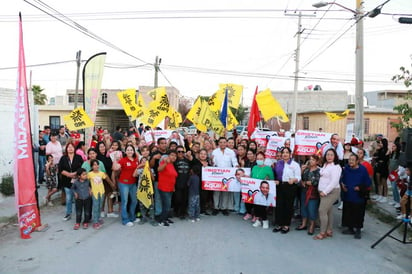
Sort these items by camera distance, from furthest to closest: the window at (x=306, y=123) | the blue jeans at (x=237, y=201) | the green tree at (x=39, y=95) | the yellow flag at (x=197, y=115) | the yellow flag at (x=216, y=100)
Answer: the green tree at (x=39, y=95)
the window at (x=306, y=123)
the yellow flag at (x=216, y=100)
the yellow flag at (x=197, y=115)
the blue jeans at (x=237, y=201)

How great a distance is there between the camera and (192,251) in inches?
219

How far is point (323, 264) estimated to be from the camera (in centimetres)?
522

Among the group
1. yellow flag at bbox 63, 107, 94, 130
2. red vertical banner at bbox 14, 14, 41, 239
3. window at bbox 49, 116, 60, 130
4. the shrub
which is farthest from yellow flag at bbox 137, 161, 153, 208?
window at bbox 49, 116, 60, 130

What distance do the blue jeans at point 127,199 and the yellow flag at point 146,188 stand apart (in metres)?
0.14

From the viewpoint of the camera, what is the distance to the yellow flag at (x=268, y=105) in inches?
409

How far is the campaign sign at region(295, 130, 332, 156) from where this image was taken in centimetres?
861

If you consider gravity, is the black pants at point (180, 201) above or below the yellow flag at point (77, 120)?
below

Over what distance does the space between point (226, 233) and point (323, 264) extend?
1.97 metres

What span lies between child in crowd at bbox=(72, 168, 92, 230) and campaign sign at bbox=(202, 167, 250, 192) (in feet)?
8.35

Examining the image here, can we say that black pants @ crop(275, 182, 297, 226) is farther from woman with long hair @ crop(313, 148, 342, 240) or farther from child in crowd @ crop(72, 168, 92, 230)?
child in crowd @ crop(72, 168, 92, 230)

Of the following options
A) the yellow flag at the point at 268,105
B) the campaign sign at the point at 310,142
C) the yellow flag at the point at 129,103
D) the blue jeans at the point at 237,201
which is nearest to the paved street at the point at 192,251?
the blue jeans at the point at 237,201

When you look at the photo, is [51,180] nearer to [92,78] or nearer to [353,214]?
[92,78]

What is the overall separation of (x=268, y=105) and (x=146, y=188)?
5183 millimetres

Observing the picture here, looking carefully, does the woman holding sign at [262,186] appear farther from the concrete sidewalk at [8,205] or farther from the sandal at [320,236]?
the concrete sidewalk at [8,205]
